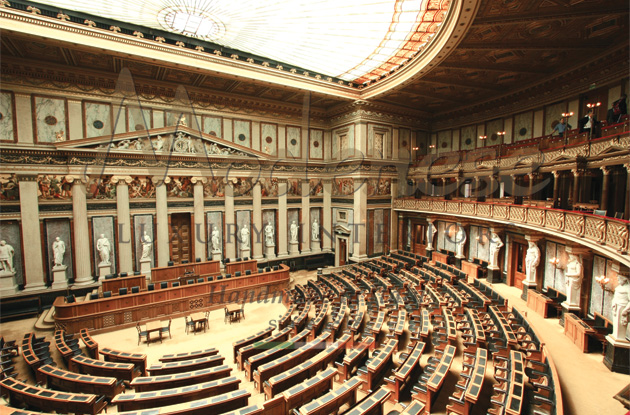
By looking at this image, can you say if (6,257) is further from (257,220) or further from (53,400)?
(257,220)

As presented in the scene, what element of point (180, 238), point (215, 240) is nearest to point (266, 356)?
point (215, 240)

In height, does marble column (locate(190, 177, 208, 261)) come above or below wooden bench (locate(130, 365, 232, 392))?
above

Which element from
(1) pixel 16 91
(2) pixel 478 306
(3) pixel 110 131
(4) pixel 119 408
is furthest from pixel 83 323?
(2) pixel 478 306

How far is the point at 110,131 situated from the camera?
14.5 metres

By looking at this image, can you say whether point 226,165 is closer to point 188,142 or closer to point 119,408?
point 188,142

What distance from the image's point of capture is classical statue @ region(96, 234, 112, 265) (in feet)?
46.6

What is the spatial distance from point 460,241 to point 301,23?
14019mm

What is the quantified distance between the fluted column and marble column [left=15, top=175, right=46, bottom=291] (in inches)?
120

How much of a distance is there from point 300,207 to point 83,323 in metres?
12.7

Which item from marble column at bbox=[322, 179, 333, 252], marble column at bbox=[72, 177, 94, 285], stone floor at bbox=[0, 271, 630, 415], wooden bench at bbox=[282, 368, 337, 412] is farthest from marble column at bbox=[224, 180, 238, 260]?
wooden bench at bbox=[282, 368, 337, 412]

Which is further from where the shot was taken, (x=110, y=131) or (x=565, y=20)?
(x=110, y=131)

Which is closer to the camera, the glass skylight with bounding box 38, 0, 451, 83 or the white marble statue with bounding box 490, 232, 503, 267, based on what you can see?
the glass skylight with bounding box 38, 0, 451, 83

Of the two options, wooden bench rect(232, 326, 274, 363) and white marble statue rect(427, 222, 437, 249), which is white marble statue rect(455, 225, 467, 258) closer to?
white marble statue rect(427, 222, 437, 249)

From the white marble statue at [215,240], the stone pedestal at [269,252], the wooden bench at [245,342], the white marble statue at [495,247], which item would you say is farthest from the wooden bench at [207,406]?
the white marble statue at [495,247]
